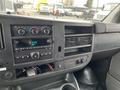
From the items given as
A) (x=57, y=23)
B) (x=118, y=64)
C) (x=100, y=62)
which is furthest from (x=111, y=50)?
(x=57, y=23)

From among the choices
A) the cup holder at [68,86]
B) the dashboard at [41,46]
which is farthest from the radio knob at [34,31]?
the cup holder at [68,86]

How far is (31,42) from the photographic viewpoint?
97 cm

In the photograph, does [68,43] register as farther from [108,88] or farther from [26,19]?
[108,88]

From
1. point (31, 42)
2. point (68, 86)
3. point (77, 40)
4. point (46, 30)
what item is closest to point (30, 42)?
point (31, 42)

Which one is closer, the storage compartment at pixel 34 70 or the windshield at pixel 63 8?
the storage compartment at pixel 34 70

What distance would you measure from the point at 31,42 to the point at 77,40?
41cm

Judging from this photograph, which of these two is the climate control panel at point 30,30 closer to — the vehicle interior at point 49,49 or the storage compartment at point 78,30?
the vehicle interior at point 49,49

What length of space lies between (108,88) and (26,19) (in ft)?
4.37

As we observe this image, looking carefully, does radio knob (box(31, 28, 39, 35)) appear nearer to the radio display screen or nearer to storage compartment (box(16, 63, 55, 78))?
the radio display screen

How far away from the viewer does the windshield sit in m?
1.28

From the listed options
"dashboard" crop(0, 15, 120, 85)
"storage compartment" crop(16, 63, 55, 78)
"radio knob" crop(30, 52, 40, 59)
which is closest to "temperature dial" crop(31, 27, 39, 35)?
"dashboard" crop(0, 15, 120, 85)

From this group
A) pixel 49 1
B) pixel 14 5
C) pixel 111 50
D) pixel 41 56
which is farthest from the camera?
pixel 111 50

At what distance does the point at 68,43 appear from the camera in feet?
3.80

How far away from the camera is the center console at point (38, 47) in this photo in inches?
35.3
